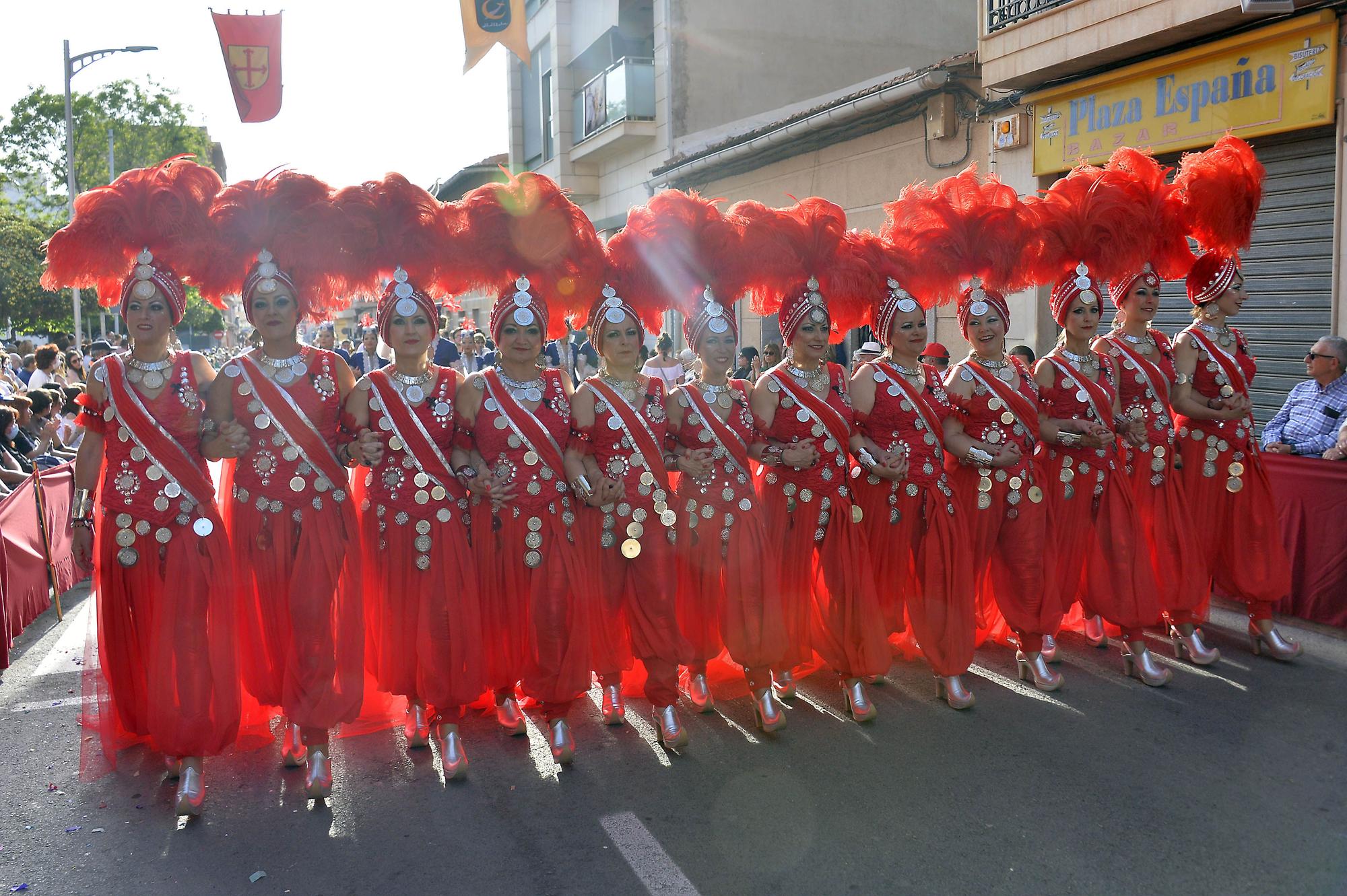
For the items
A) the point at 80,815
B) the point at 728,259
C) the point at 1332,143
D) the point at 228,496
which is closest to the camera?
the point at 80,815

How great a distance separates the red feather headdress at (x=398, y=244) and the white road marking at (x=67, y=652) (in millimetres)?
2480

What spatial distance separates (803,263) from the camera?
464 cm

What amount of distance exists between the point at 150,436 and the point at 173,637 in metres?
0.79

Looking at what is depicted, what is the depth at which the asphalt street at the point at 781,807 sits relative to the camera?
3344 millimetres

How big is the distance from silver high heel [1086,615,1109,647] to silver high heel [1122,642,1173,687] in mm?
427

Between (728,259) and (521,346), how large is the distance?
104cm

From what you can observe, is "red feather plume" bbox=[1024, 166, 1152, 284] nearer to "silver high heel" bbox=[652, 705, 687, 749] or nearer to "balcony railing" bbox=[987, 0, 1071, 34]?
"silver high heel" bbox=[652, 705, 687, 749]

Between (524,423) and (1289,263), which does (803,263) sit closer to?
(524,423)

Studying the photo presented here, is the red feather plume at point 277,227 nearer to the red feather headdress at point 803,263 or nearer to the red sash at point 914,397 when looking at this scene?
the red feather headdress at point 803,263

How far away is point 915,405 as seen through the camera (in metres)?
4.71

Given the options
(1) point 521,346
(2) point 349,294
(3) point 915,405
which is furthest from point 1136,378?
(2) point 349,294

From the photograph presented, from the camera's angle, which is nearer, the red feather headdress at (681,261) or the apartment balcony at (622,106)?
the red feather headdress at (681,261)

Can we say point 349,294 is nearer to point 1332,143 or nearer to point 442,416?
point 442,416

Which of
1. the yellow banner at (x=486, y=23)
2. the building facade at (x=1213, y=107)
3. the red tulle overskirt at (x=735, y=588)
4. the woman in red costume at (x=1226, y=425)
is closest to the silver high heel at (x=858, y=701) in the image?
the red tulle overskirt at (x=735, y=588)
